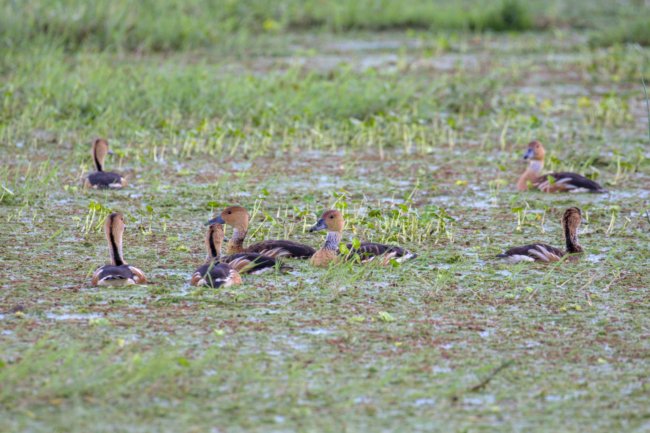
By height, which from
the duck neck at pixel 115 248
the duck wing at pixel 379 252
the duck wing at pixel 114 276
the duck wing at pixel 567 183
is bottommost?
the duck wing at pixel 567 183

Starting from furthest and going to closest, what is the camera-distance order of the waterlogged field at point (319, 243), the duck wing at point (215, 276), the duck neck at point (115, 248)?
the duck neck at point (115, 248) → the duck wing at point (215, 276) → the waterlogged field at point (319, 243)

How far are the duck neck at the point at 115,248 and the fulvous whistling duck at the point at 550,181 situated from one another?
3.97 meters

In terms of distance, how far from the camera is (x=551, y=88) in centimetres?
1459

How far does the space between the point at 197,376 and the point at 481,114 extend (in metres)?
8.30

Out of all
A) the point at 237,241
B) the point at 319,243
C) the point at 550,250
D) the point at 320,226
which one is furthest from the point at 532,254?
the point at 237,241

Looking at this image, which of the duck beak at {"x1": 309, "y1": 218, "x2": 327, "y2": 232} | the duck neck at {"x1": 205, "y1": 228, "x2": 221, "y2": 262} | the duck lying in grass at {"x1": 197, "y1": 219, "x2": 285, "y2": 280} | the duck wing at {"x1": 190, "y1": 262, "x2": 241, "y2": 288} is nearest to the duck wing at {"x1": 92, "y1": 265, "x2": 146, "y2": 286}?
the duck wing at {"x1": 190, "y1": 262, "x2": 241, "y2": 288}

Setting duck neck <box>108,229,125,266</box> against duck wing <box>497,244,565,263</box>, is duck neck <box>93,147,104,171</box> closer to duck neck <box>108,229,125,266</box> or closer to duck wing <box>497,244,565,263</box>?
duck neck <box>108,229,125,266</box>

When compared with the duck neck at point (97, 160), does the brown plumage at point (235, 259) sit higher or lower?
lower

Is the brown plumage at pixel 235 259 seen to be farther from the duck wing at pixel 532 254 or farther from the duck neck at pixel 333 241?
the duck wing at pixel 532 254

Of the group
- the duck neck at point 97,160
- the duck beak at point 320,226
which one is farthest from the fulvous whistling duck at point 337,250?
the duck neck at point 97,160

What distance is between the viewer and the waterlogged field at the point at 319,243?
4797 mm

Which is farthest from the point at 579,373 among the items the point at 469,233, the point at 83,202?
the point at 83,202

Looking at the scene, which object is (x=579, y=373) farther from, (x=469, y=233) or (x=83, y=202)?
(x=83, y=202)

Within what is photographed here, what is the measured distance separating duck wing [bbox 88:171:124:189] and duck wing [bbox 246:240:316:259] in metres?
2.21
